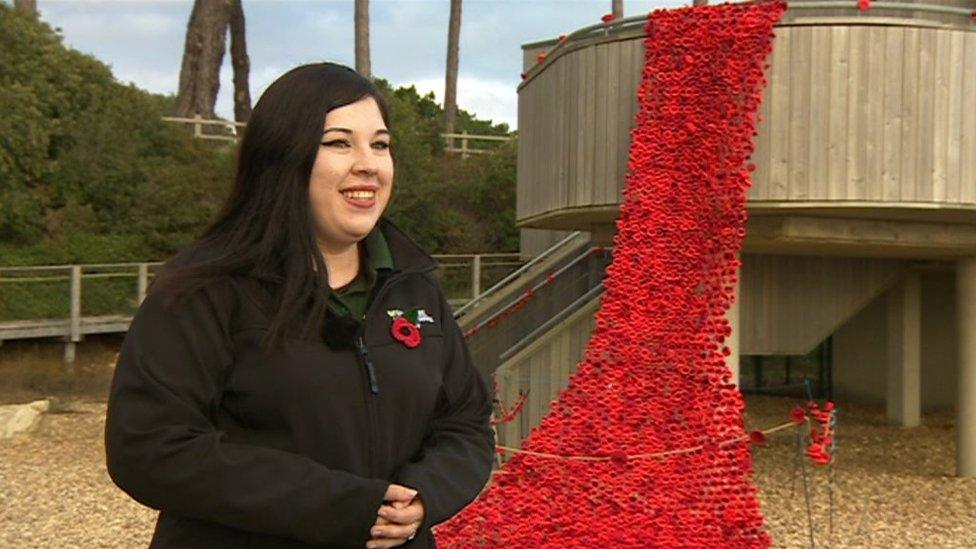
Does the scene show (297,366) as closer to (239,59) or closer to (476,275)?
(476,275)

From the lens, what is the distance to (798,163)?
972 centimetres

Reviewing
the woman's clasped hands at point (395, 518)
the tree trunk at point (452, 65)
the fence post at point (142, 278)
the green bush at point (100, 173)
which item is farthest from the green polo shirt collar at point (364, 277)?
the tree trunk at point (452, 65)

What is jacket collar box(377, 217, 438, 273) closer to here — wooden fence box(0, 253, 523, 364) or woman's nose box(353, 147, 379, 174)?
woman's nose box(353, 147, 379, 174)

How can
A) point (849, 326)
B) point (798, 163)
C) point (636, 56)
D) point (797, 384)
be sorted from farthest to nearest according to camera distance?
point (797, 384)
point (849, 326)
point (636, 56)
point (798, 163)

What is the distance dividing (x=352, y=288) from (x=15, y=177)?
78.4ft

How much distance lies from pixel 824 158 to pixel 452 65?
2842 cm

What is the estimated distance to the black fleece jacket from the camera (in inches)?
86.8

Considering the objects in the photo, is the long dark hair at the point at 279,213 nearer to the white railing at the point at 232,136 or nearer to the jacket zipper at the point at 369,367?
the jacket zipper at the point at 369,367

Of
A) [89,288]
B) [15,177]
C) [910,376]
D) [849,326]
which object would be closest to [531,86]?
[910,376]

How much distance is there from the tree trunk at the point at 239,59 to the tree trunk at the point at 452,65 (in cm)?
636

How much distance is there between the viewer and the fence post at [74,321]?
69.7 feet

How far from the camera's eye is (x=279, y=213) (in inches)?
95.0

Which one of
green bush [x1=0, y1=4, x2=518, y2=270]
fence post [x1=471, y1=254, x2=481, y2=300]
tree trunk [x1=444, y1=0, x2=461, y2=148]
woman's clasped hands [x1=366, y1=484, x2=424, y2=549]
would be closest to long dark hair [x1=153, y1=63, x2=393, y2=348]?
woman's clasped hands [x1=366, y1=484, x2=424, y2=549]

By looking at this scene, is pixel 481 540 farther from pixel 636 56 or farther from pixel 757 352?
pixel 757 352
